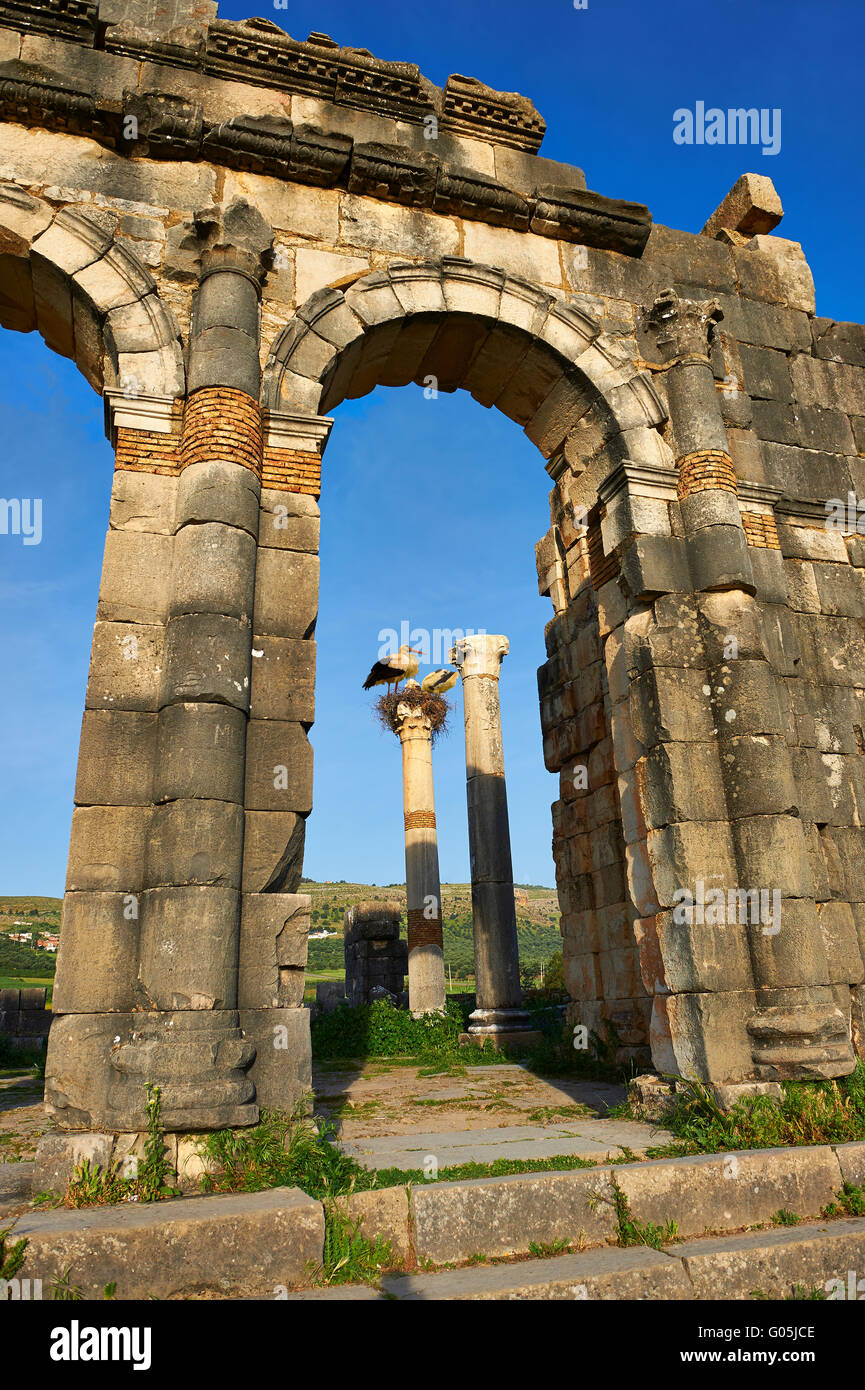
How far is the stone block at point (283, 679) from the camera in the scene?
5.58 m

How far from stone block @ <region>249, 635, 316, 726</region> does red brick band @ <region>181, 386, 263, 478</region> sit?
1.23 meters

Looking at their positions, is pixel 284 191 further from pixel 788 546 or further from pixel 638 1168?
pixel 638 1168

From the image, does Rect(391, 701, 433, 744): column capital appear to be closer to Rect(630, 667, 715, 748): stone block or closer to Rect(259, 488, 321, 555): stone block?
Rect(630, 667, 715, 748): stone block

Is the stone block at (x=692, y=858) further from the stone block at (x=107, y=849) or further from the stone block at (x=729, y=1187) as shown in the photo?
the stone block at (x=107, y=849)

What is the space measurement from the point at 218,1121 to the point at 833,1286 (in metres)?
2.86

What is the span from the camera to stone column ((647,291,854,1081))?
541cm

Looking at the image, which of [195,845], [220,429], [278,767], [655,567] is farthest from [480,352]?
[195,845]

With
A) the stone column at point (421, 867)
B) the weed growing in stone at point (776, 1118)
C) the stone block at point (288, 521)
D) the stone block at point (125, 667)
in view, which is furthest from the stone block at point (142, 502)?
the stone column at point (421, 867)

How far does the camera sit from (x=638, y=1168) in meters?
4.09

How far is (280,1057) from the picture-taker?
4.81m

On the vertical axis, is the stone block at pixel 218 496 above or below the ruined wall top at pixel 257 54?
below

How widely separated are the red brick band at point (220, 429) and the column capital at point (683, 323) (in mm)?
3732

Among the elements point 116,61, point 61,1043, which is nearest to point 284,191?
point 116,61

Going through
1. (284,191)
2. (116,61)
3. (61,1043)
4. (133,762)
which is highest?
(116,61)
